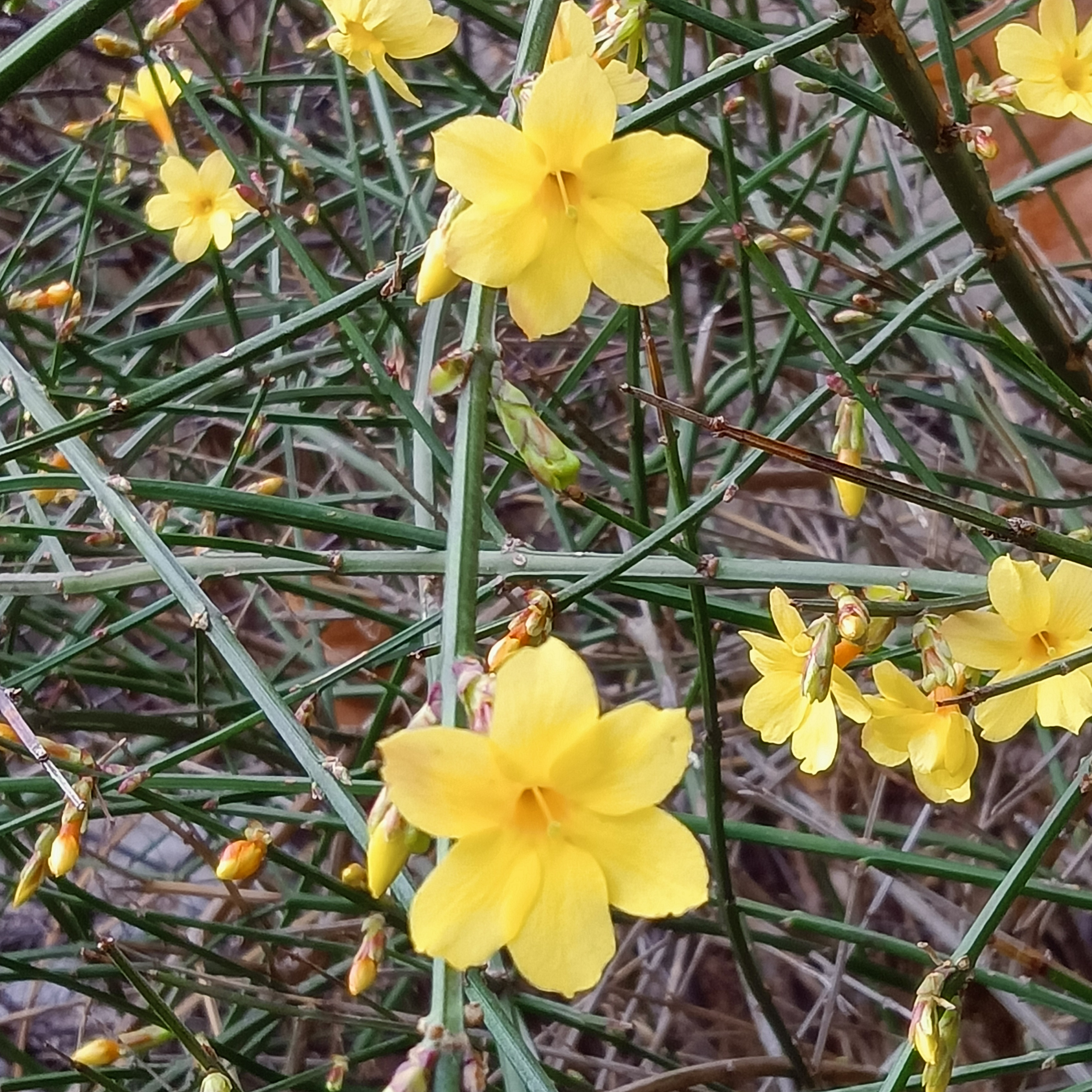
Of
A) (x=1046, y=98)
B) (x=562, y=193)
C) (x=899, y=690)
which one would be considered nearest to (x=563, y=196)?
(x=562, y=193)

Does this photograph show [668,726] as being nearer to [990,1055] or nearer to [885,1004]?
[885,1004]

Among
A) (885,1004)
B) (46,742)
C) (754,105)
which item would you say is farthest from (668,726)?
(754,105)

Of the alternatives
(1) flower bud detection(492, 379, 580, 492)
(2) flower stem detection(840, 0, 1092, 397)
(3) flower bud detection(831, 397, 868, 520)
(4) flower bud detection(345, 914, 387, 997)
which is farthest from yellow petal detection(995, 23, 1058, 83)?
(4) flower bud detection(345, 914, 387, 997)

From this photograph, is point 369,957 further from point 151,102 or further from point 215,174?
point 151,102

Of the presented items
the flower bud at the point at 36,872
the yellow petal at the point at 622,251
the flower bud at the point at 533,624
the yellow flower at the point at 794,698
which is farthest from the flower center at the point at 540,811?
the flower bud at the point at 36,872

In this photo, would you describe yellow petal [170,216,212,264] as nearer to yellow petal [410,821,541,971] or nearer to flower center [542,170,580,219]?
flower center [542,170,580,219]
